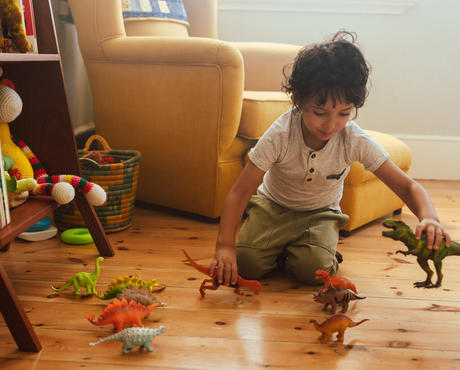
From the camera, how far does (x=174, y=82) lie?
1631 millimetres

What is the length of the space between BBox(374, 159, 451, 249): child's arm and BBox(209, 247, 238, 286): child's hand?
410mm

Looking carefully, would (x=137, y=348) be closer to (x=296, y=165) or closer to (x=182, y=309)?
(x=182, y=309)

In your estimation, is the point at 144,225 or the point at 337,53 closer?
the point at 337,53

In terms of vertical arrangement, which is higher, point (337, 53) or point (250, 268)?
point (337, 53)

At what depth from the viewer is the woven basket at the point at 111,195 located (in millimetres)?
1544

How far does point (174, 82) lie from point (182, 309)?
79 centimetres

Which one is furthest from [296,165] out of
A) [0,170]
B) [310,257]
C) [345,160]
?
[0,170]

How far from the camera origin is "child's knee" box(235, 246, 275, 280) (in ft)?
4.30

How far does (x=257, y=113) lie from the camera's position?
164 centimetres

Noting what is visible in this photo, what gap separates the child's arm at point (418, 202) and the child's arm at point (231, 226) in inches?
12.1

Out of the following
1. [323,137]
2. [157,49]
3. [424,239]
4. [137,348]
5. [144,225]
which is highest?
[157,49]

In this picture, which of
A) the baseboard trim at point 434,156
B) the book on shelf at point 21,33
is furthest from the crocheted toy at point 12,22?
the baseboard trim at point 434,156

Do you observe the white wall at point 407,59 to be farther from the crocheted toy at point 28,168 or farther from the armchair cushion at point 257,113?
the crocheted toy at point 28,168

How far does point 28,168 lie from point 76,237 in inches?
11.9
